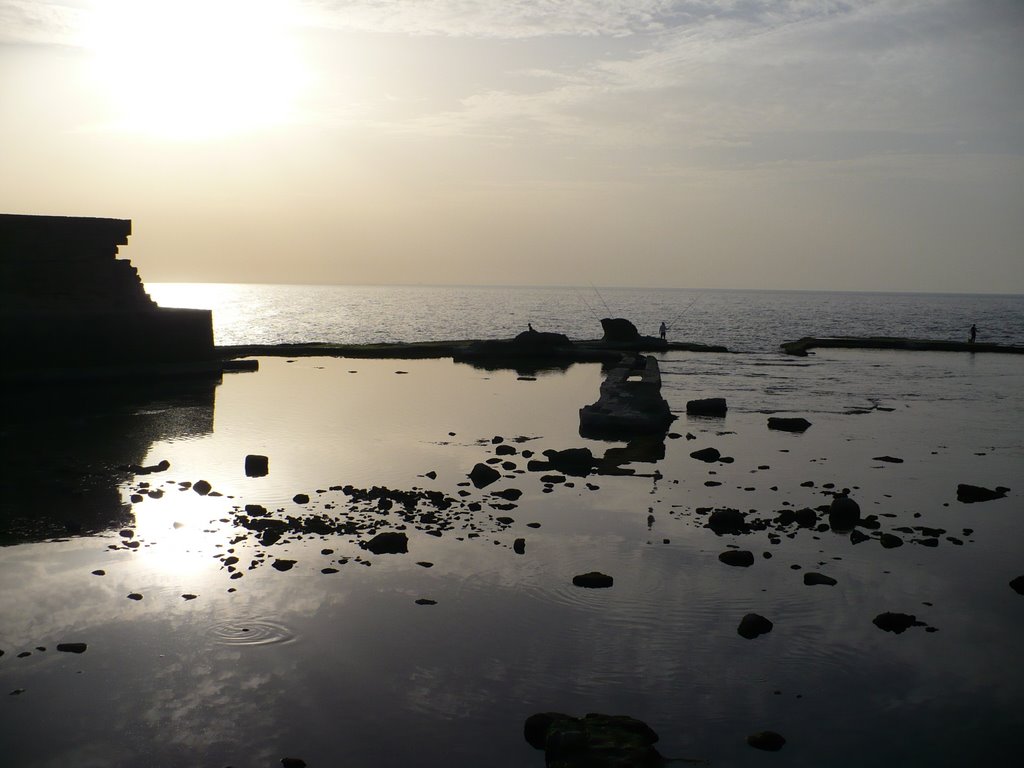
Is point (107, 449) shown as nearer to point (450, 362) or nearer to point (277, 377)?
Answer: point (277, 377)

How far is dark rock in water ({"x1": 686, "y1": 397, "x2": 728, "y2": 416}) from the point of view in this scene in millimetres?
27453

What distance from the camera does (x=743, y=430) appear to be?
24281 mm

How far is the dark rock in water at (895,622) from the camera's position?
33.3 ft

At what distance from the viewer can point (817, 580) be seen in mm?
11625

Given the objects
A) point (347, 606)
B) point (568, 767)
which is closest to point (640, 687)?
point (568, 767)

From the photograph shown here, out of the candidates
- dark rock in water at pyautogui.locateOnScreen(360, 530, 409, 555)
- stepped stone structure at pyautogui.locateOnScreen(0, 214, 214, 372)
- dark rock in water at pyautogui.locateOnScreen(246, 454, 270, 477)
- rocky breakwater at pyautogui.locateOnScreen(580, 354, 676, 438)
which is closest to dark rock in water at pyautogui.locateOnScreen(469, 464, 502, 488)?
dark rock in water at pyautogui.locateOnScreen(360, 530, 409, 555)

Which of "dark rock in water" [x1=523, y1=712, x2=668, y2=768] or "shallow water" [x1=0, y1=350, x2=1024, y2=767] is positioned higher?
"dark rock in water" [x1=523, y1=712, x2=668, y2=768]

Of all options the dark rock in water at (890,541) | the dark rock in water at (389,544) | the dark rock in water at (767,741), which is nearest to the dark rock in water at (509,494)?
the dark rock in water at (389,544)

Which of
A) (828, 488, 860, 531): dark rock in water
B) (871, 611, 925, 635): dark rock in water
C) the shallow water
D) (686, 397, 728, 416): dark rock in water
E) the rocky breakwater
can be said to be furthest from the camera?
(686, 397, 728, 416): dark rock in water

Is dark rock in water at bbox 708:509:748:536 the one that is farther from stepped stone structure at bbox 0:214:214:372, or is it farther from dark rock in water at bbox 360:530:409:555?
stepped stone structure at bbox 0:214:214:372

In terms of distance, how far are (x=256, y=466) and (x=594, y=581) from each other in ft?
28.1

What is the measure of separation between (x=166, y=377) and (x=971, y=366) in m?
40.5

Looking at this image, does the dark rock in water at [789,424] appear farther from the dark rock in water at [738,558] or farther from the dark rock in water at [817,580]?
the dark rock in water at [817,580]

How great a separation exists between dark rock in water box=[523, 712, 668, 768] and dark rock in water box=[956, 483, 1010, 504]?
37.8 feet
